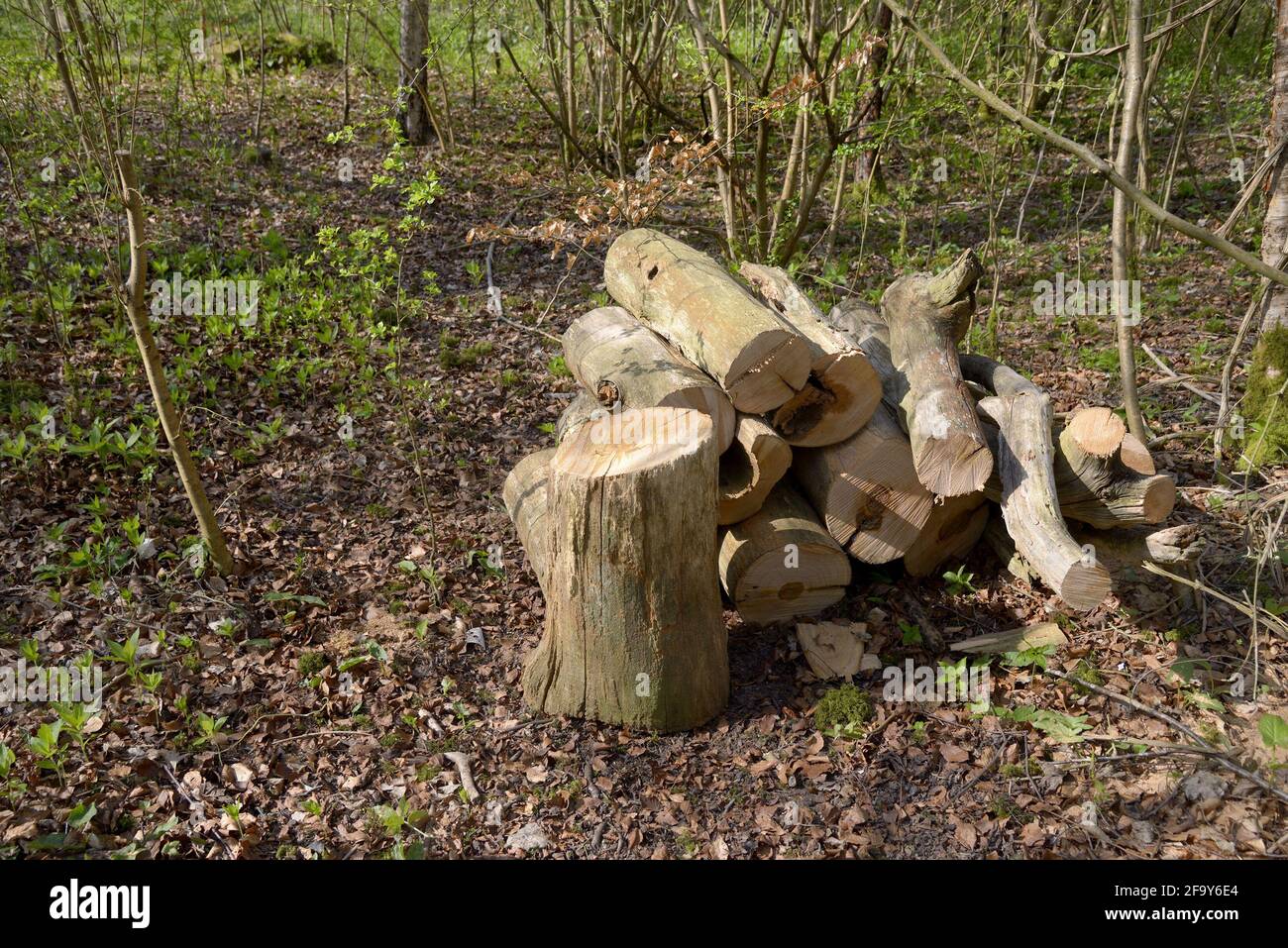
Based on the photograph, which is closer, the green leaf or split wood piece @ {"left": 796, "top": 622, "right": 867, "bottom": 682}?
the green leaf

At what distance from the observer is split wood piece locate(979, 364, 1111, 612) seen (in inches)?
142

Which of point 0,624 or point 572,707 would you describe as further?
point 0,624

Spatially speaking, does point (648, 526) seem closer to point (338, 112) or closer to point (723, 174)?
point (723, 174)

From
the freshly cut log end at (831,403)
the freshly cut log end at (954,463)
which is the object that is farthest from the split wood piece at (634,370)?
the freshly cut log end at (954,463)

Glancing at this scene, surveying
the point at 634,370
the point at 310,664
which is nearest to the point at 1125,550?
the point at 634,370

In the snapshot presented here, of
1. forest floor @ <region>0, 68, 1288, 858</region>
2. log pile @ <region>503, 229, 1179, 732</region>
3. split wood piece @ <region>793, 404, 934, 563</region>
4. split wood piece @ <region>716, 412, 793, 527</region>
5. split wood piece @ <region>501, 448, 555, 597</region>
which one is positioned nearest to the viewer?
forest floor @ <region>0, 68, 1288, 858</region>

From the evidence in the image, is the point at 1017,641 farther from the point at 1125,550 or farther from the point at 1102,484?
the point at 1102,484

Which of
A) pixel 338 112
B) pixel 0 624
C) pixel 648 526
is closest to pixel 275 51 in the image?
pixel 338 112

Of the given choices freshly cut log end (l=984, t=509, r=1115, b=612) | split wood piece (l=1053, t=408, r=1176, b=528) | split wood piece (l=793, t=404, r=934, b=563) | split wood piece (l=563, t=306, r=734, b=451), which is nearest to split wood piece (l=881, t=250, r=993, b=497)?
split wood piece (l=793, t=404, r=934, b=563)

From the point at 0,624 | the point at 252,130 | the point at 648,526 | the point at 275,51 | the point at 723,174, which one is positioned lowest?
the point at 0,624

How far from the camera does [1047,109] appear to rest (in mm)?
10203

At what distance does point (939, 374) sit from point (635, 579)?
6.35ft

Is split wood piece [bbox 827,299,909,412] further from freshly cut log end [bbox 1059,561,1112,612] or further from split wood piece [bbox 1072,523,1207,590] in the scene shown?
freshly cut log end [bbox 1059,561,1112,612]
